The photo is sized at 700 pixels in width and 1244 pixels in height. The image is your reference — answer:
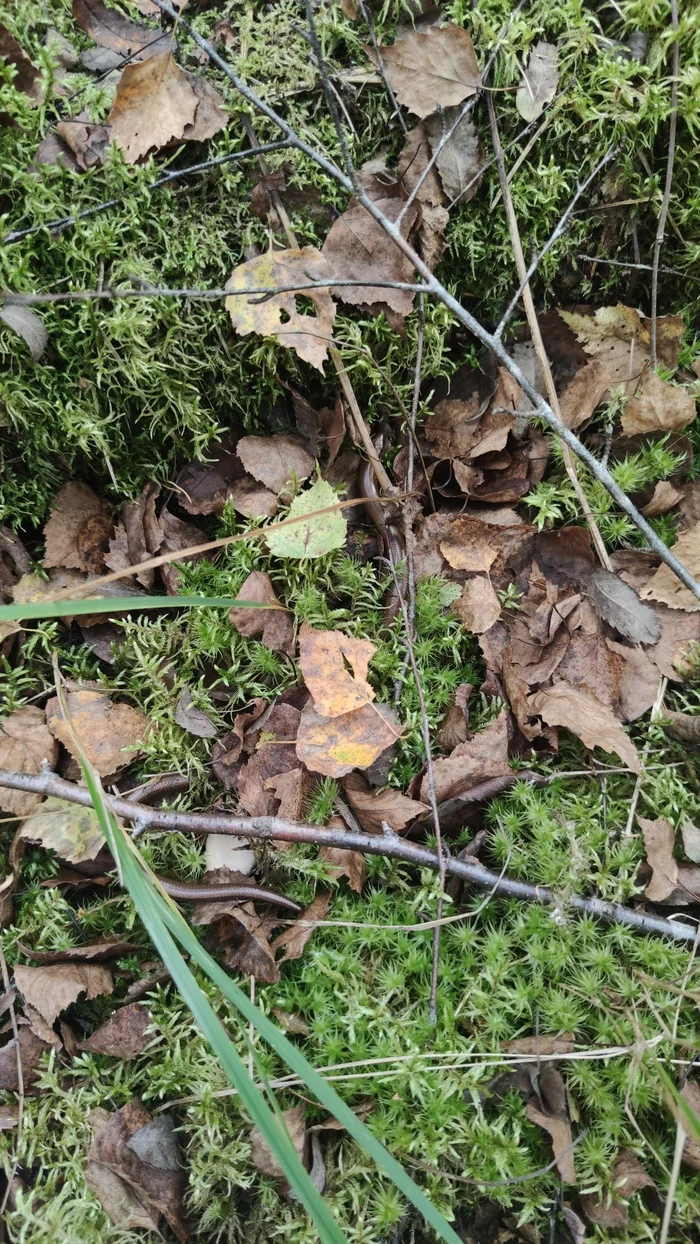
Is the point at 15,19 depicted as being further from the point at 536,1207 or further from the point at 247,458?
the point at 536,1207

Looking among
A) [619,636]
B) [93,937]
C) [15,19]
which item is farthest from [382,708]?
[15,19]

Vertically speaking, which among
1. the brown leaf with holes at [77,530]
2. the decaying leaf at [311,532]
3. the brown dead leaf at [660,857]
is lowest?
the brown dead leaf at [660,857]

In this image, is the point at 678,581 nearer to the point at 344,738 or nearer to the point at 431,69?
the point at 344,738

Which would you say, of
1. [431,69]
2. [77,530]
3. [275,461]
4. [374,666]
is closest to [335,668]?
[374,666]

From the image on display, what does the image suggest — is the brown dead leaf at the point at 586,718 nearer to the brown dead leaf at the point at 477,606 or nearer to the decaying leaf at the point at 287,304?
the brown dead leaf at the point at 477,606

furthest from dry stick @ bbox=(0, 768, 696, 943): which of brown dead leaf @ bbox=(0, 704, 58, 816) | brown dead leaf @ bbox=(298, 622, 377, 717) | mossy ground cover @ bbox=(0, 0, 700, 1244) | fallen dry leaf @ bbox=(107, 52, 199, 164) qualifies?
fallen dry leaf @ bbox=(107, 52, 199, 164)

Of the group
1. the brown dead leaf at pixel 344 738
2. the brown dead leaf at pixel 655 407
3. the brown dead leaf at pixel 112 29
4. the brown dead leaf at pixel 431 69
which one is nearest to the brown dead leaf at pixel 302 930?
the brown dead leaf at pixel 344 738
